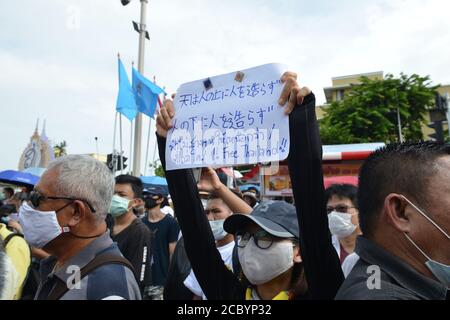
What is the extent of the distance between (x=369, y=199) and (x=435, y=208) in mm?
208

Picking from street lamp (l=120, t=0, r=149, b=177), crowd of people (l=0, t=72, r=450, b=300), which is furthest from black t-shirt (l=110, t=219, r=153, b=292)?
street lamp (l=120, t=0, r=149, b=177)

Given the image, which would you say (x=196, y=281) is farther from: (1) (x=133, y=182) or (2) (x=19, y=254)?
(1) (x=133, y=182)

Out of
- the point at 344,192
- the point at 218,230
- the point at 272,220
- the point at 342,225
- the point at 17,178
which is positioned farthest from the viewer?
the point at 17,178

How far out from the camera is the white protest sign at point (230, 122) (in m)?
1.53

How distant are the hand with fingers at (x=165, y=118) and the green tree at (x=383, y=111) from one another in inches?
773

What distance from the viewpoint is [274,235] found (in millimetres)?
2035

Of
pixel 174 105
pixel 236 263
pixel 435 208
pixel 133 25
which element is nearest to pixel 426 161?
pixel 435 208

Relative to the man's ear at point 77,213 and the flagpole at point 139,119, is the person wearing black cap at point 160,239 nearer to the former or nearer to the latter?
the man's ear at point 77,213

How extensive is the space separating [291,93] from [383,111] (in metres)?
21.0

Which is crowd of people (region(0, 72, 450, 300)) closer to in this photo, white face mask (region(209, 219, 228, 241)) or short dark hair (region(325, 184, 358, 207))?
white face mask (region(209, 219, 228, 241))

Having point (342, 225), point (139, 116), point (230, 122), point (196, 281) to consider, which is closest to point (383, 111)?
point (139, 116)

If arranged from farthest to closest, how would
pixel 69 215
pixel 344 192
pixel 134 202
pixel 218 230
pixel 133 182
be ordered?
pixel 133 182 → pixel 134 202 → pixel 344 192 → pixel 218 230 → pixel 69 215

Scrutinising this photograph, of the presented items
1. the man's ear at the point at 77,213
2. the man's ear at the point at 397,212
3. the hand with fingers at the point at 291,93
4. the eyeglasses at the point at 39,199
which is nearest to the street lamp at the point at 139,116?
the eyeglasses at the point at 39,199
